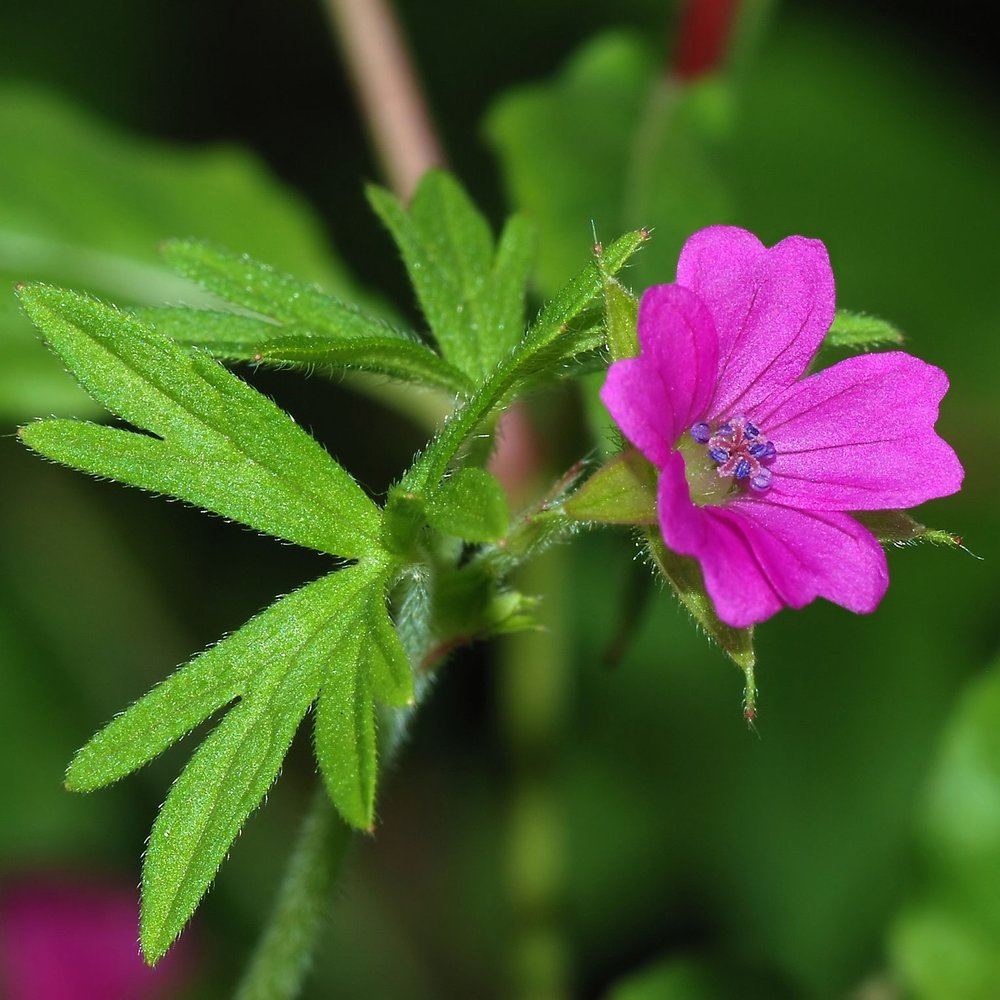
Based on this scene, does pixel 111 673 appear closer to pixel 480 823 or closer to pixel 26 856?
pixel 26 856

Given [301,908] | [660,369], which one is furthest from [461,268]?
[301,908]

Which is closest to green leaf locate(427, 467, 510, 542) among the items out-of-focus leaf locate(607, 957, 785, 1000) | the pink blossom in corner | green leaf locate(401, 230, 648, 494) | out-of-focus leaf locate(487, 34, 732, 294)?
green leaf locate(401, 230, 648, 494)

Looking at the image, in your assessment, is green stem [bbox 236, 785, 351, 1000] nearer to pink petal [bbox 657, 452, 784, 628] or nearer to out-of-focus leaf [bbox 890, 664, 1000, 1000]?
pink petal [bbox 657, 452, 784, 628]

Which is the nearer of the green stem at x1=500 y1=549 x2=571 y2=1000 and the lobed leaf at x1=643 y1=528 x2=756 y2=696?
the lobed leaf at x1=643 y1=528 x2=756 y2=696

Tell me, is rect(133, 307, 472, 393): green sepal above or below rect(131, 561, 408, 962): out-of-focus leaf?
above

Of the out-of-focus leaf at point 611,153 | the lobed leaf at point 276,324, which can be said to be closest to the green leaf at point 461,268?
the lobed leaf at point 276,324

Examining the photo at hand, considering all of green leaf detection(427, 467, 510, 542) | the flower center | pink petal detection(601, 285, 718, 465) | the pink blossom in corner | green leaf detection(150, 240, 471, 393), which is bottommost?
the pink blossom in corner

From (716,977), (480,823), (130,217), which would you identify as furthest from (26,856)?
(716,977)
